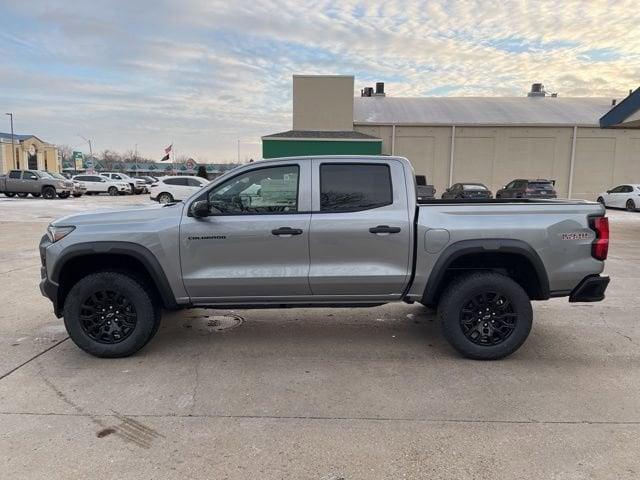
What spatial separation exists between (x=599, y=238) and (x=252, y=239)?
321 centimetres

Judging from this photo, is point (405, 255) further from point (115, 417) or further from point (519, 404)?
point (115, 417)

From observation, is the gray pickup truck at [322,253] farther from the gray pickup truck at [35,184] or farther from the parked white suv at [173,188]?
the gray pickup truck at [35,184]

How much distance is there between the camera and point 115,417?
3.48m

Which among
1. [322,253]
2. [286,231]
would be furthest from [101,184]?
[322,253]

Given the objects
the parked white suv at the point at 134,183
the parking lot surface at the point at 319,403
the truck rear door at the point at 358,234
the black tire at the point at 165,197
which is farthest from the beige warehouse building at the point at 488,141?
the truck rear door at the point at 358,234

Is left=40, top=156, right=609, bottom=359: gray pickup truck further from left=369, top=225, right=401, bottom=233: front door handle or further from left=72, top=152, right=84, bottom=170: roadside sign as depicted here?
left=72, top=152, right=84, bottom=170: roadside sign

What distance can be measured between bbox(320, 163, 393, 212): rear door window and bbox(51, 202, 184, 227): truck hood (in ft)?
4.55

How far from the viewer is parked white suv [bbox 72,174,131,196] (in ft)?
114

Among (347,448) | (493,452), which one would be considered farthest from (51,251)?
(493,452)

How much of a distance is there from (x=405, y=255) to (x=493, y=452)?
1.86m

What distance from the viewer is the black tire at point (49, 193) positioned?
2969 centimetres

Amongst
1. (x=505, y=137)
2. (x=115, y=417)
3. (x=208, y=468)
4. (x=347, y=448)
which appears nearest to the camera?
(x=208, y=468)

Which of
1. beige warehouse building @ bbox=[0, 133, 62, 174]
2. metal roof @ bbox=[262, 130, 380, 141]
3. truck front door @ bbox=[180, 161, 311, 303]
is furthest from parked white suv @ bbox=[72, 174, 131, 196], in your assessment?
beige warehouse building @ bbox=[0, 133, 62, 174]

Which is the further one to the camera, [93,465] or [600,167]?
[600,167]
